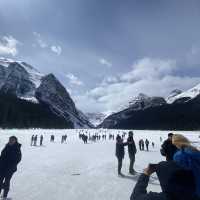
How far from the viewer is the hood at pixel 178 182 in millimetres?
2674

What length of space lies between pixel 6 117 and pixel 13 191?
374 feet

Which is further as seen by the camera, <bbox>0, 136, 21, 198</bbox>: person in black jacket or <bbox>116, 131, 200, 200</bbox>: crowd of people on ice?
<bbox>0, 136, 21, 198</bbox>: person in black jacket

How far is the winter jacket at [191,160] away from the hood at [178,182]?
5 cm

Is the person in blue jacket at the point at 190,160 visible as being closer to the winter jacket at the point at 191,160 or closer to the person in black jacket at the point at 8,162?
the winter jacket at the point at 191,160

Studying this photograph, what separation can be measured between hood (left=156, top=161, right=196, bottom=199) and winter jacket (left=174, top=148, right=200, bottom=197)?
0.05 metres

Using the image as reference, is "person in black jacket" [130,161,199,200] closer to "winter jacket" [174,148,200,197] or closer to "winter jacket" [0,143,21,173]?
"winter jacket" [174,148,200,197]

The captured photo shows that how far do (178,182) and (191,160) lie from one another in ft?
1.00

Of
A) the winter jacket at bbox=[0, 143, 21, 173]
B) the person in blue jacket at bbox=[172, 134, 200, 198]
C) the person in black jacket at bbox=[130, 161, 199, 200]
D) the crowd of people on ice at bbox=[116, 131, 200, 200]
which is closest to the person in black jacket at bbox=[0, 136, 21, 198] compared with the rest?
the winter jacket at bbox=[0, 143, 21, 173]

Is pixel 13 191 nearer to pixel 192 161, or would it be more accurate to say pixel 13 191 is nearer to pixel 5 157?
pixel 5 157

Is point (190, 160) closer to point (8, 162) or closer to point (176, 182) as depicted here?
point (176, 182)

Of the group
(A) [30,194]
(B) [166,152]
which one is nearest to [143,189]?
(B) [166,152]

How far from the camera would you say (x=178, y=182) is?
8.89 feet

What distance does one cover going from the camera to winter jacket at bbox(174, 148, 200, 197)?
2.79 meters

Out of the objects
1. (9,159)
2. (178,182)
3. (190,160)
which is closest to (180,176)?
(178,182)
